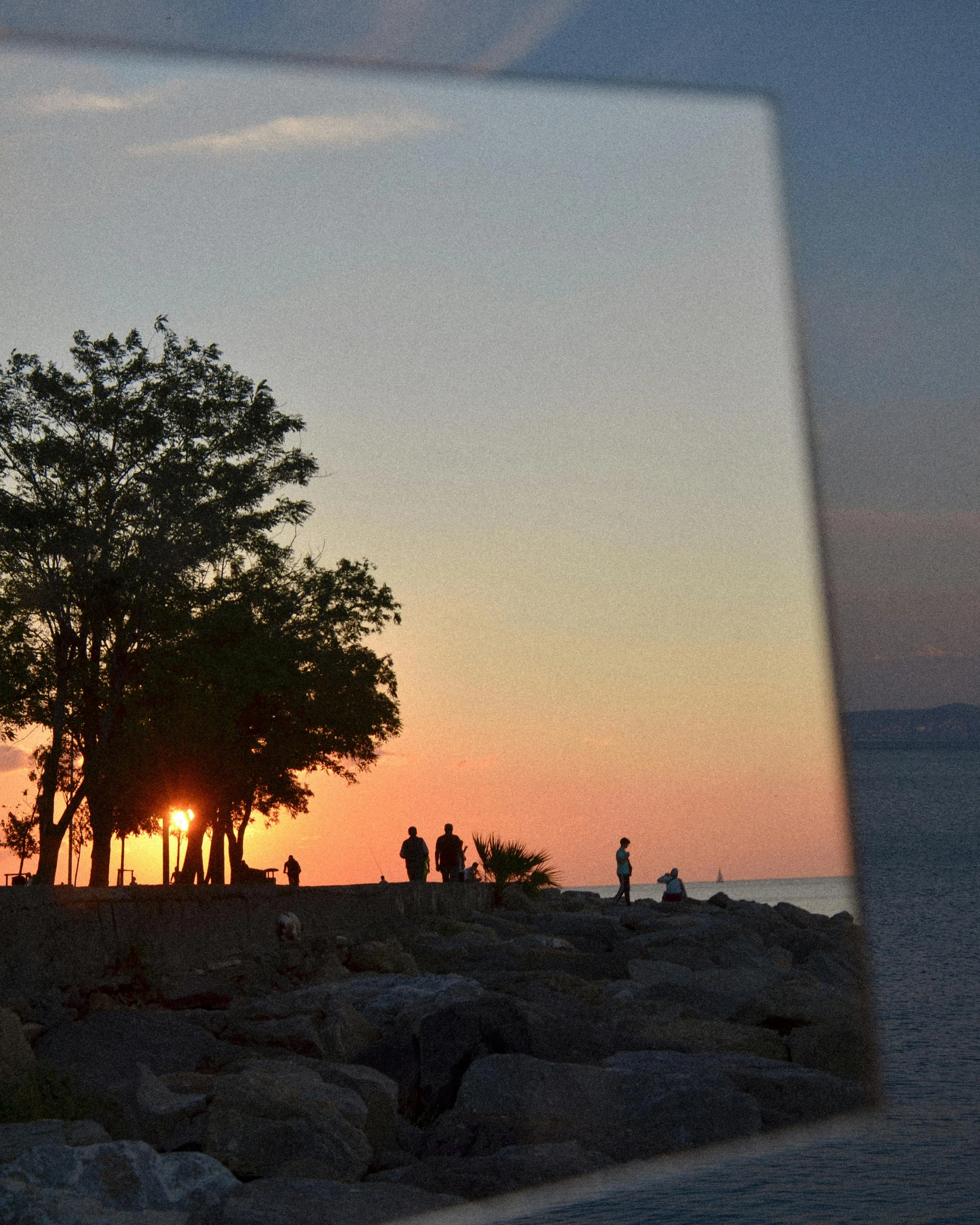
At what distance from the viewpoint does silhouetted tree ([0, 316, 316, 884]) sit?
2108 centimetres

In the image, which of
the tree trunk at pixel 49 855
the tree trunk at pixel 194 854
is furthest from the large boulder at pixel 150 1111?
the tree trunk at pixel 194 854

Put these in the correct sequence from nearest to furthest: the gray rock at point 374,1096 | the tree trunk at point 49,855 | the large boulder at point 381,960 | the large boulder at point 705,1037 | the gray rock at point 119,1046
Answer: the gray rock at point 374,1096 → the gray rock at point 119,1046 → the large boulder at point 705,1037 → the large boulder at point 381,960 → the tree trunk at point 49,855

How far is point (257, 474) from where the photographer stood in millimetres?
23938

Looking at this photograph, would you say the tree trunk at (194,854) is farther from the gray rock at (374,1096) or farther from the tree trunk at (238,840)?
the gray rock at (374,1096)

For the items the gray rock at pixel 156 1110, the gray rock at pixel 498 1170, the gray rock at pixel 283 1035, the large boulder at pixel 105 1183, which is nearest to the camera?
the large boulder at pixel 105 1183

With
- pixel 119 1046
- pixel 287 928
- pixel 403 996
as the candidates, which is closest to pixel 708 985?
pixel 403 996

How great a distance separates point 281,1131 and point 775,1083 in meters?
3.96

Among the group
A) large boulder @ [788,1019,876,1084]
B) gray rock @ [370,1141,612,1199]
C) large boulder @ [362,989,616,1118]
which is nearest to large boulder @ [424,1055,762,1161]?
gray rock @ [370,1141,612,1199]

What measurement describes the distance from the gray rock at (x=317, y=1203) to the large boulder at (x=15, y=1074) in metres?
1.93

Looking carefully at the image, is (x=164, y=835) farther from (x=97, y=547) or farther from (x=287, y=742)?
(x=97, y=547)

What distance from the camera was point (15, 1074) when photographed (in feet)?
32.9

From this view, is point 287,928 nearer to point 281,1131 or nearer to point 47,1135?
point 281,1131

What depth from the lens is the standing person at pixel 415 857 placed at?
2530 centimetres

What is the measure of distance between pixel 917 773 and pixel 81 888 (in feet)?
461
